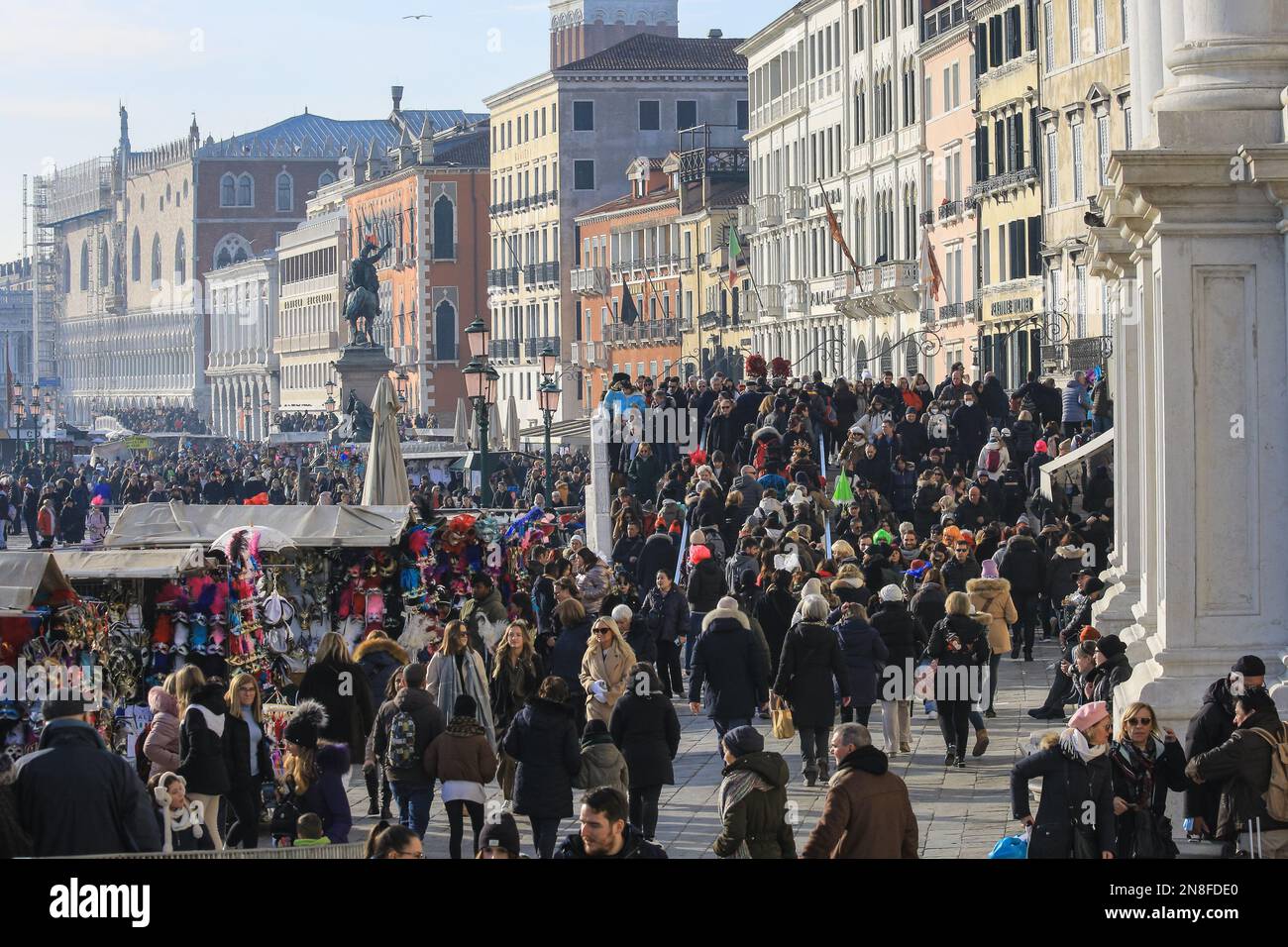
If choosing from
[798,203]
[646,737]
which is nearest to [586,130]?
[798,203]

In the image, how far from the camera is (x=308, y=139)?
180m

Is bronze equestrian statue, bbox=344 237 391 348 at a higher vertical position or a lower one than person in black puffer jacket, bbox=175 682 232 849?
higher

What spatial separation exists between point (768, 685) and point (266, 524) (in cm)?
468

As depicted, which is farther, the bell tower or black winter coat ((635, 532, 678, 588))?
the bell tower

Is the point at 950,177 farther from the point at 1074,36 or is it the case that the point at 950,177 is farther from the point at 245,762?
the point at 245,762

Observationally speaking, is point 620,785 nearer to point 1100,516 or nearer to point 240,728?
point 240,728

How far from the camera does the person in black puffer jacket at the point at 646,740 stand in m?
14.1

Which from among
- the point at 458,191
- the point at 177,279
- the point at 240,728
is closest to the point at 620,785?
the point at 240,728

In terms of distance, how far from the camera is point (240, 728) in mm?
13641

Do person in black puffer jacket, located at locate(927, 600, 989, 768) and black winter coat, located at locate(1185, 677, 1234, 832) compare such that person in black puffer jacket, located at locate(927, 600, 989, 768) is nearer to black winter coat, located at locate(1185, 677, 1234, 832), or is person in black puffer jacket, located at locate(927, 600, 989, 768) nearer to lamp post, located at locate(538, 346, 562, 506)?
black winter coat, located at locate(1185, 677, 1234, 832)

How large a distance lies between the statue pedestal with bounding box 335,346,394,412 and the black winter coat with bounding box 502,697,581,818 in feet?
164

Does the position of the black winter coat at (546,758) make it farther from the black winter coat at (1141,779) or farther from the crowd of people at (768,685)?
the black winter coat at (1141,779)

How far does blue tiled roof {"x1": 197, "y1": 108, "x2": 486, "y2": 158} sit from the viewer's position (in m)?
176

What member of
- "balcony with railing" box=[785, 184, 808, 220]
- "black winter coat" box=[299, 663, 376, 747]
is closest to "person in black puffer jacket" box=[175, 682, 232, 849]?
"black winter coat" box=[299, 663, 376, 747]
